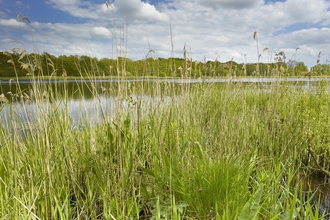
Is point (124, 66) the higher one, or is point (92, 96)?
point (124, 66)

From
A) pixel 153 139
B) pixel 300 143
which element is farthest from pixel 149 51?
pixel 300 143

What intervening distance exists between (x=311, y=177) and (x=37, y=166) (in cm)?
308

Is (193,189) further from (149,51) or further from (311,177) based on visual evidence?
(311,177)

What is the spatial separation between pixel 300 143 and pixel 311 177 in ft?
1.47

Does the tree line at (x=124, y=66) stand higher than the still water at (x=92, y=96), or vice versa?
the tree line at (x=124, y=66)

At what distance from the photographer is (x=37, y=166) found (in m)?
1.94

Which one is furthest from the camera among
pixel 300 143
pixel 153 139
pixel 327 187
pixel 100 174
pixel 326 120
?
pixel 326 120

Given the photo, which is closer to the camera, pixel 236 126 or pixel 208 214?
pixel 208 214

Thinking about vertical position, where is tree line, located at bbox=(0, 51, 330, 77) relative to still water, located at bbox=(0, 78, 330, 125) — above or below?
above

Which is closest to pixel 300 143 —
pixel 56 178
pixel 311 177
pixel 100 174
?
pixel 311 177

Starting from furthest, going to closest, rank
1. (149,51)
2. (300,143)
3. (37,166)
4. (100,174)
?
(300,143)
(149,51)
(37,166)
(100,174)

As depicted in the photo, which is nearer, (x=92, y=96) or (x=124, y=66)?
(x=124, y=66)

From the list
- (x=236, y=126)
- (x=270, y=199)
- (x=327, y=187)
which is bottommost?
(x=327, y=187)

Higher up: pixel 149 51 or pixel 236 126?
pixel 149 51
